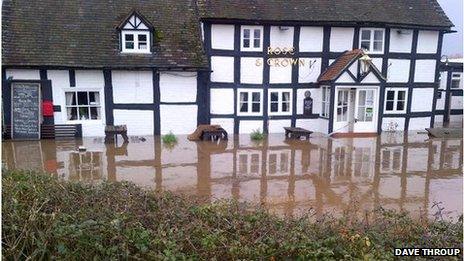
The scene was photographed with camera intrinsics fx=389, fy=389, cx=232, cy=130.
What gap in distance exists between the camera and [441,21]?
706 inches

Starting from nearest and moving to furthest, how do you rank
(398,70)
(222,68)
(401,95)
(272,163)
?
(272,163) < (222,68) < (398,70) < (401,95)

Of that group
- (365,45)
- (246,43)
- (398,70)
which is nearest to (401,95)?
(398,70)

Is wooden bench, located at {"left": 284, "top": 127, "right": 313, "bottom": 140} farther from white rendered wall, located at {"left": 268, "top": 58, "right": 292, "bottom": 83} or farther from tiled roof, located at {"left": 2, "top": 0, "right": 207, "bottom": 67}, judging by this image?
tiled roof, located at {"left": 2, "top": 0, "right": 207, "bottom": 67}

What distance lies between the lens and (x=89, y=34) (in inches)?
618

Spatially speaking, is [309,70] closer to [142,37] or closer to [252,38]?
[252,38]

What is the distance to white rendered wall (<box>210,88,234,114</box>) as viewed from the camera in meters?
16.5

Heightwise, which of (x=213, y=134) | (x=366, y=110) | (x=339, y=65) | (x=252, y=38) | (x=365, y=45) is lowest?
(x=213, y=134)

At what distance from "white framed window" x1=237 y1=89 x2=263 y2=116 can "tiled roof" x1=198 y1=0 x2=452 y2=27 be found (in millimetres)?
3069

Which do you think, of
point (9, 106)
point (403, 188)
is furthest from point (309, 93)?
point (9, 106)

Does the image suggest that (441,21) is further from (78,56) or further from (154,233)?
(154,233)

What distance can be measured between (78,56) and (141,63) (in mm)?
2393

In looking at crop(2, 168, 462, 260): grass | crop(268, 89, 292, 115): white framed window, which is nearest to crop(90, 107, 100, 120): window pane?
crop(268, 89, 292, 115): white framed window

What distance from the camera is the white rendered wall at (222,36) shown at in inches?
632

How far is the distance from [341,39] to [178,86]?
7508 mm
